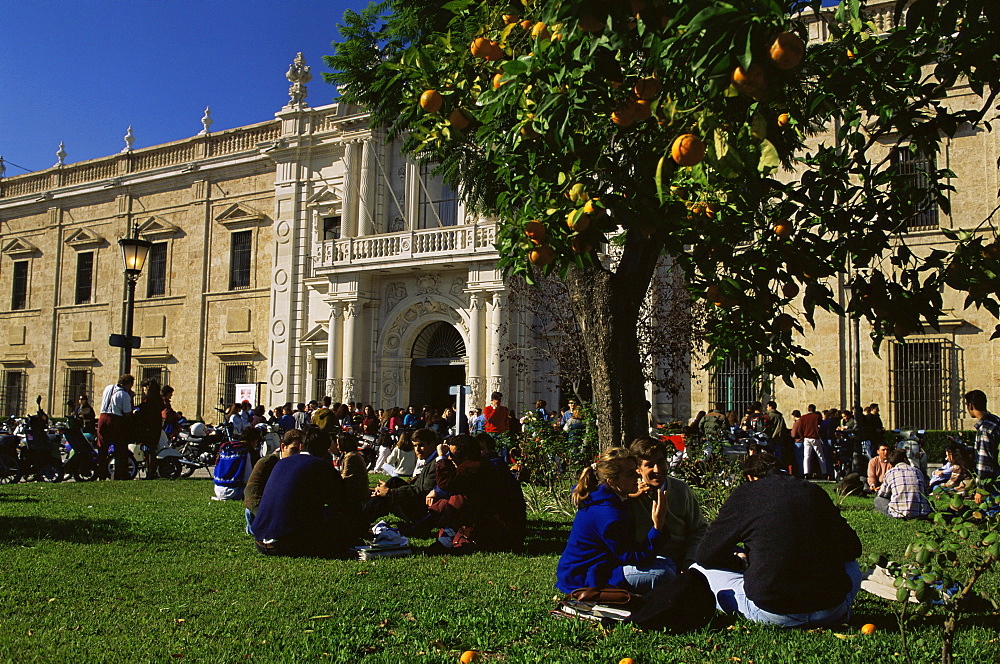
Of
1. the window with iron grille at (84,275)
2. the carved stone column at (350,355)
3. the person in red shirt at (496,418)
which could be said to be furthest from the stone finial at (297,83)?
the person in red shirt at (496,418)

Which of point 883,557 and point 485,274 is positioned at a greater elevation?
point 485,274

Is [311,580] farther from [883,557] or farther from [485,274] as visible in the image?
[485,274]

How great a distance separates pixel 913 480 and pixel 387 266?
16.9 metres

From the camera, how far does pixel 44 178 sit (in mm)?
35750

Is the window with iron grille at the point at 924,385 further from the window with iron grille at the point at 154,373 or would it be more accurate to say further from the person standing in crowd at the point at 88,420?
the window with iron grille at the point at 154,373

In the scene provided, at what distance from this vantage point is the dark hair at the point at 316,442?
7496 mm

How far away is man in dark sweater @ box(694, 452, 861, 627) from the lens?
4.84 metres

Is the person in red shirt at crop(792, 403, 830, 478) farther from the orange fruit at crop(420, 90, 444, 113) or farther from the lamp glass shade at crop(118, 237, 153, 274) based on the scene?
the orange fruit at crop(420, 90, 444, 113)

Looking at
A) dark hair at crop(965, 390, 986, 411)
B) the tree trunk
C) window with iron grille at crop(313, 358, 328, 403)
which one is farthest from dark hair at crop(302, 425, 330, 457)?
window with iron grille at crop(313, 358, 328, 403)

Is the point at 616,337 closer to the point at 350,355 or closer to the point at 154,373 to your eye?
the point at 350,355

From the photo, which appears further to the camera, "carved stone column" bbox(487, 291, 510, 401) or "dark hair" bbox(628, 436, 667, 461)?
"carved stone column" bbox(487, 291, 510, 401)

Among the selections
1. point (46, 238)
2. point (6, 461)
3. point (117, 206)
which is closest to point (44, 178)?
point (46, 238)

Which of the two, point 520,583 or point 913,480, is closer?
point 520,583

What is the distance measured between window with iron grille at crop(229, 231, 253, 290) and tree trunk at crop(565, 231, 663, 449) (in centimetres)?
2297
